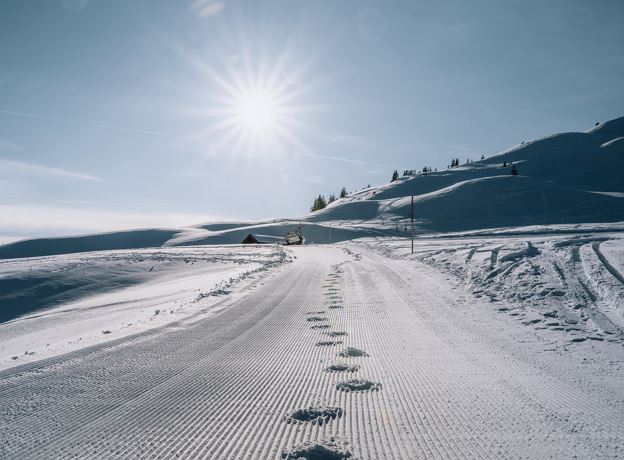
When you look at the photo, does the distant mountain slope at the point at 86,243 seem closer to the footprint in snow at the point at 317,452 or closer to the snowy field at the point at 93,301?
the snowy field at the point at 93,301

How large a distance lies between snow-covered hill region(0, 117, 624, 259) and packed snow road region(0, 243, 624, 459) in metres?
62.2

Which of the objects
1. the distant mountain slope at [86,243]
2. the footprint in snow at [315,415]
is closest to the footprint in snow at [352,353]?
the footprint in snow at [315,415]

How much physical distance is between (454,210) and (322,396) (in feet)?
286

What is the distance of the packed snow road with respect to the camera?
9.23 feet

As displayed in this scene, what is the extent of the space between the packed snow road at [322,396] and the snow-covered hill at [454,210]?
62.2m

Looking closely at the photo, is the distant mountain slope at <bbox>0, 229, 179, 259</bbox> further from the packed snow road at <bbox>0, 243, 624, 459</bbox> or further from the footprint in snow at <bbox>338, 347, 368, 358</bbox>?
the footprint in snow at <bbox>338, 347, 368, 358</bbox>

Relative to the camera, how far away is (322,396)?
3.72 m

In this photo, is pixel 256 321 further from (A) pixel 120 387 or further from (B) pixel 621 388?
(B) pixel 621 388

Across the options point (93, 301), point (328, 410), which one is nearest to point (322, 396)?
point (328, 410)

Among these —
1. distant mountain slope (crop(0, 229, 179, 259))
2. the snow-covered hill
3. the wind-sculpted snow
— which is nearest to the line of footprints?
the wind-sculpted snow

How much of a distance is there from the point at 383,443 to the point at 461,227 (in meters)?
74.6

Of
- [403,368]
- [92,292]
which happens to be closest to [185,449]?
[403,368]

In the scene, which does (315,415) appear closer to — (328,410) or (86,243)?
(328,410)

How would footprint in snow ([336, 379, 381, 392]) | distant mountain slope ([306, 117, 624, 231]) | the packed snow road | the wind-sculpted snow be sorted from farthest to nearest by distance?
distant mountain slope ([306, 117, 624, 231]), the wind-sculpted snow, footprint in snow ([336, 379, 381, 392]), the packed snow road
